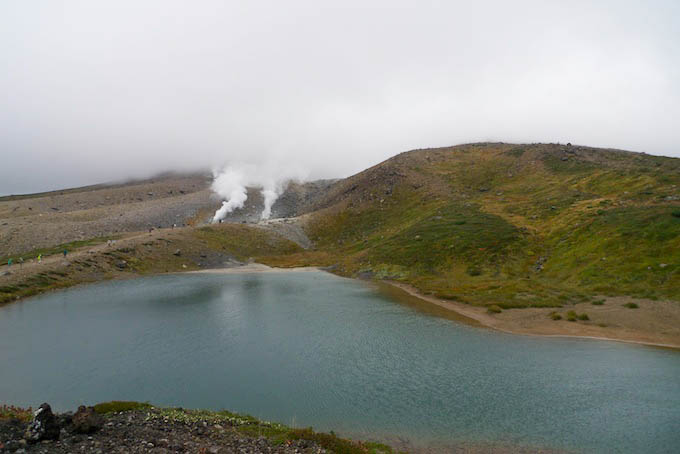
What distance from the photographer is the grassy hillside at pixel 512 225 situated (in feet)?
195

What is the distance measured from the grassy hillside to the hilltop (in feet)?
1.22

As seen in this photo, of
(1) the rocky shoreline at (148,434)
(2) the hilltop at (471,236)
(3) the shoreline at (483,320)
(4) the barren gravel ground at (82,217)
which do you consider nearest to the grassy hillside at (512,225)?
(2) the hilltop at (471,236)

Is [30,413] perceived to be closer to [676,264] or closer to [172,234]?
[676,264]

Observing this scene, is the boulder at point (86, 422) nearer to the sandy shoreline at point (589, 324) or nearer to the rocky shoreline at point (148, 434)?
the rocky shoreline at point (148, 434)

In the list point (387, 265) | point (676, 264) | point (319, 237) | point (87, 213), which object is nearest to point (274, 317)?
point (387, 265)

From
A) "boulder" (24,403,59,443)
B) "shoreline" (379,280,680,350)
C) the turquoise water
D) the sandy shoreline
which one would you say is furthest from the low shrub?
"boulder" (24,403,59,443)

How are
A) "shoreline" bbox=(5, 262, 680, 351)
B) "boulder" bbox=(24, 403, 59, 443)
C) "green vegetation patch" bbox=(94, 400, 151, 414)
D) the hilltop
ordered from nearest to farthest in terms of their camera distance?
1. "boulder" bbox=(24, 403, 59, 443)
2. "green vegetation patch" bbox=(94, 400, 151, 414)
3. "shoreline" bbox=(5, 262, 680, 351)
4. the hilltop

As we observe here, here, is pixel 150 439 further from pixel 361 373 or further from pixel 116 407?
pixel 361 373

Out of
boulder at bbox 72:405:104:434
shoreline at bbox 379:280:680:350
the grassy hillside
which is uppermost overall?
the grassy hillside

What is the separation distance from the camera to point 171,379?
33125mm

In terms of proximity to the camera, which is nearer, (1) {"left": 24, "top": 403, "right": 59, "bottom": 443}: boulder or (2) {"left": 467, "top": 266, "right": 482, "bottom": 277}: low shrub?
(1) {"left": 24, "top": 403, "right": 59, "bottom": 443}: boulder

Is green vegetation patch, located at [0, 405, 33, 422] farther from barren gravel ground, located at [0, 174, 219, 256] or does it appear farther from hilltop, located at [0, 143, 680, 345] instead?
barren gravel ground, located at [0, 174, 219, 256]

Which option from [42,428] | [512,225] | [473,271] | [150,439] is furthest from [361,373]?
[512,225]

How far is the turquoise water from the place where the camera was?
2588 cm
